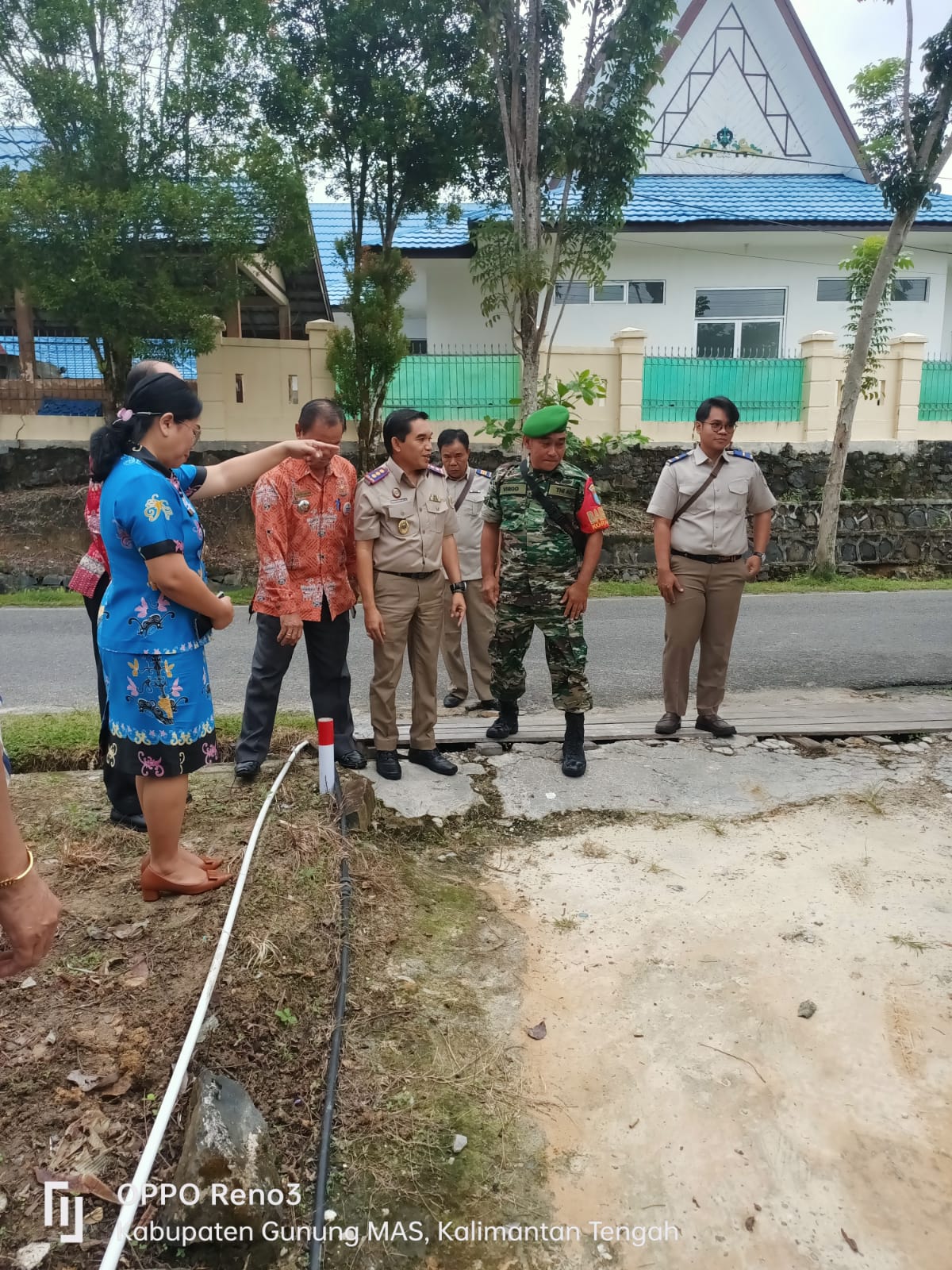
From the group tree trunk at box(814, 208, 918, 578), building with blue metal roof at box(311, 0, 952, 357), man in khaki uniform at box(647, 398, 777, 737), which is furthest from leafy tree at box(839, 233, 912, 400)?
man in khaki uniform at box(647, 398, 777, 737)

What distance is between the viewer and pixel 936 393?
14188 mm

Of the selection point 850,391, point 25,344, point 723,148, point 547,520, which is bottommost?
point 547,520

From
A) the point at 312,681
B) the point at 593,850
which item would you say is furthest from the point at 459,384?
the point at 593,850

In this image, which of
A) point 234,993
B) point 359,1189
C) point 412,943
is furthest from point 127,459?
point 359,1189

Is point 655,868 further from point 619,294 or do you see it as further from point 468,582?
point 619,294

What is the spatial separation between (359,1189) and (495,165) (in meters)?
13.0

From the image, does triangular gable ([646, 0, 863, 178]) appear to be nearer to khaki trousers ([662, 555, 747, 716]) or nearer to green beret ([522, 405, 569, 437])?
khaki trousers ([662, 555, 747, 716])

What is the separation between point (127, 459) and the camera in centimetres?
280

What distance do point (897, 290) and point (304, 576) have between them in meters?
16.1

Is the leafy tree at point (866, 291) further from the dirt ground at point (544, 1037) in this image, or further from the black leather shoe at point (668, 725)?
the dirt ground at point (544, 1037)

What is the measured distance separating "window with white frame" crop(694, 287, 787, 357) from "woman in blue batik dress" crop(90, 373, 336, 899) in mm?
14947

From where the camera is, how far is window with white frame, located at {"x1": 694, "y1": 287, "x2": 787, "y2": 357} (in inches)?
643

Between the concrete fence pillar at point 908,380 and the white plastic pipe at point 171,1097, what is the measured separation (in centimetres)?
1366

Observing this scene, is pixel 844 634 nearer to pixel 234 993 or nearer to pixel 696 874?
pixel 696 874
